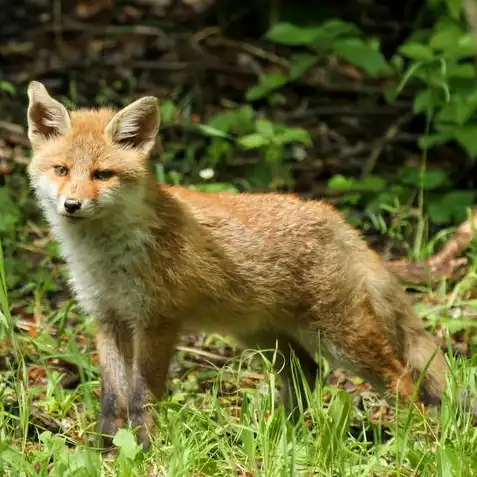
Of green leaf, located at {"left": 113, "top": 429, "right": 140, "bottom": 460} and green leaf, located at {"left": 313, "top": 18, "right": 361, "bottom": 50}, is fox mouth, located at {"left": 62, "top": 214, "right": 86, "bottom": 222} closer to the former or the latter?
green leaf, located at {"left": 113, "top": 429, "right": 140, "bottom": 460}

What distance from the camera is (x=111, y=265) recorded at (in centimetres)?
484

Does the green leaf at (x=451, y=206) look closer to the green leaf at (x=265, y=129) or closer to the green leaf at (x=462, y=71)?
the green leaf at (x=462, y=71)

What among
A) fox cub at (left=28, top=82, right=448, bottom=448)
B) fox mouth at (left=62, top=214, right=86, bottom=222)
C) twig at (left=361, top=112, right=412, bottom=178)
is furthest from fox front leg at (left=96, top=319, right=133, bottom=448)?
twig at (left=361, top=112, right=412, bottom=178)

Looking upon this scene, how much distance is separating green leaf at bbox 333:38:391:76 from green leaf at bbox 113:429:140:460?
4.52m

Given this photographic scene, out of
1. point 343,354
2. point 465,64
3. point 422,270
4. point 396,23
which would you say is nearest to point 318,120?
point 396,23

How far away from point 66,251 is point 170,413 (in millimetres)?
1001

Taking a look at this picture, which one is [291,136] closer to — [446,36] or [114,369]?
[446,36]

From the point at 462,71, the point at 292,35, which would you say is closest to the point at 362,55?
the point at 292,35

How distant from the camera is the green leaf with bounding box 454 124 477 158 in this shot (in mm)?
7297

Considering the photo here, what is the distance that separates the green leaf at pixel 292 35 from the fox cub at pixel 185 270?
10.2ft

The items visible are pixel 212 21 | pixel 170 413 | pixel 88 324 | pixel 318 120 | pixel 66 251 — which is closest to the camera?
pixel 170 413

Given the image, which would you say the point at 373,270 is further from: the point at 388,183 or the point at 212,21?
the point at 212,21

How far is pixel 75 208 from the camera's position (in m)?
4.50

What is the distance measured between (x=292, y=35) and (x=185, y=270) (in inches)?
155
